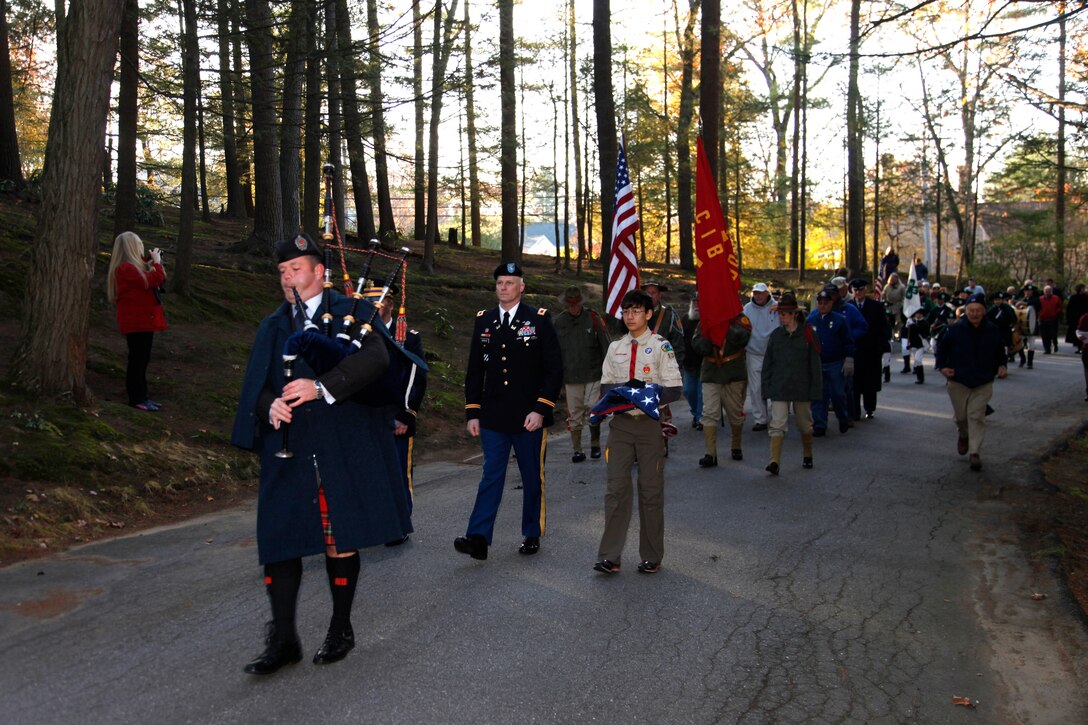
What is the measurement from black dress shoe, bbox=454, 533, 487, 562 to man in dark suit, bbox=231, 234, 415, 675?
2098mm

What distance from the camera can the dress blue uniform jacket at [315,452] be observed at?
180 inches

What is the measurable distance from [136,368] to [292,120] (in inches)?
314

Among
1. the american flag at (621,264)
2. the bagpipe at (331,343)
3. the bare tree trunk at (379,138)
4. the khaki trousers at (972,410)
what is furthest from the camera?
the bare tree trunk at (379,138)

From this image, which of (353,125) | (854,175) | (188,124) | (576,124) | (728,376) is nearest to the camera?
(728,376)

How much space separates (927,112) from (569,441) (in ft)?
110

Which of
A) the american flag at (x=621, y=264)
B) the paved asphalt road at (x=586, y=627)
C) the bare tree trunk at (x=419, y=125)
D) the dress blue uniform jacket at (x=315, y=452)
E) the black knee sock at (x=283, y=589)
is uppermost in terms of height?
the bare tree trunk at (x=419, y=125)

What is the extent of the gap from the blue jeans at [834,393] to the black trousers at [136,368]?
897 centimetres

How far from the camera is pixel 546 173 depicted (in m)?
37.9

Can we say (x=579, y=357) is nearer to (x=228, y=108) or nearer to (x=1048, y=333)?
(x=228, y=108)

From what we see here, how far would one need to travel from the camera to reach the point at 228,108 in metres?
16.9

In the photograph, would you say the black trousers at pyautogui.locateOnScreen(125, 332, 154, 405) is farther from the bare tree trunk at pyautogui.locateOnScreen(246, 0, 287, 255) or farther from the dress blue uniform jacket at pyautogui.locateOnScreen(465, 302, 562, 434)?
the bare tree trunk at pyautogui.locateOnScreen(246, 0, 287, 255)

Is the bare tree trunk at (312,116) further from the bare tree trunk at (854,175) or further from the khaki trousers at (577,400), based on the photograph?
the bare tree trunk at (854,175)

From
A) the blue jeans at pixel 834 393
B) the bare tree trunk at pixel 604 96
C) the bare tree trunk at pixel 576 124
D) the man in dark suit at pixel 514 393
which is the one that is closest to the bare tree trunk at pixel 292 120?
the bare tree trunk at pixel 604 96

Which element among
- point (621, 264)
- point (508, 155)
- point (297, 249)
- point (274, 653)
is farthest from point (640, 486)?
point (508, 155)
